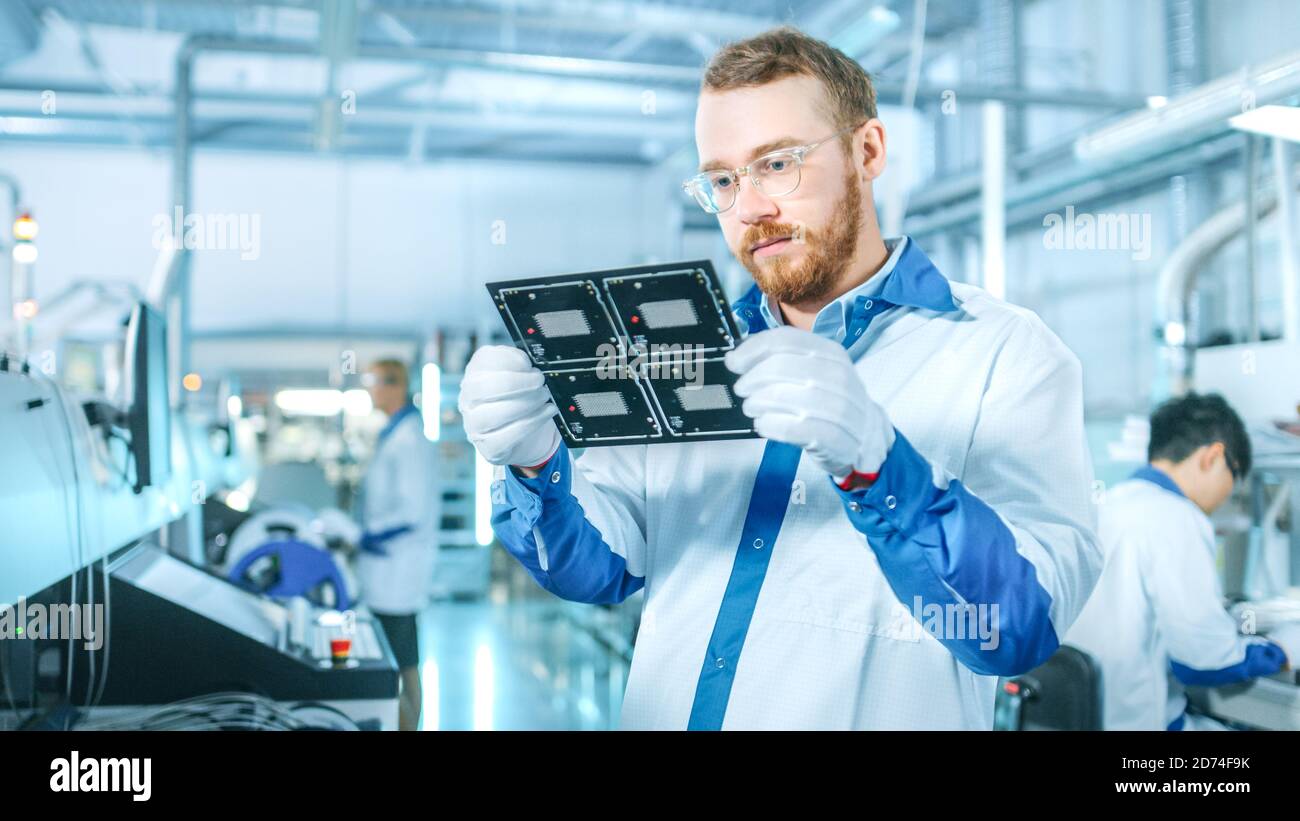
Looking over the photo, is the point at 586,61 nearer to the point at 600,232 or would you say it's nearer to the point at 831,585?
the point at 831,585

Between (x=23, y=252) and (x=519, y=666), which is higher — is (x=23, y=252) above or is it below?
above

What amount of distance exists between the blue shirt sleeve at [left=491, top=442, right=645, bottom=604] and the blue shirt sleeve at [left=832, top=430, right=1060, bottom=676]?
38 cm

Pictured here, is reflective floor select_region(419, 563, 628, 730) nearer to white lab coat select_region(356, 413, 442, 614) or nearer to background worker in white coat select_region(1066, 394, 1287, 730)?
white lab coat select_region(356, 413, 442, 614)

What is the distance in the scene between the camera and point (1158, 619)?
263 centimetres

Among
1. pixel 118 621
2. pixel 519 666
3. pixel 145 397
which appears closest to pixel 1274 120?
pixel 145 397

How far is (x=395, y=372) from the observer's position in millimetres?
4602

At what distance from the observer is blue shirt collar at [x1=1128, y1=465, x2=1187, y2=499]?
2.73 meters

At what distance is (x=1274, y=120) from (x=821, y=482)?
87.4 inches

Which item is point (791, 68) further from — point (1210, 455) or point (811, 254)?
point (1210, 455)

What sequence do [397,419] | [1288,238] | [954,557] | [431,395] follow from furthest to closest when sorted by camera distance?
[431,395]
[397,419]
[1288,238]
[954,557]

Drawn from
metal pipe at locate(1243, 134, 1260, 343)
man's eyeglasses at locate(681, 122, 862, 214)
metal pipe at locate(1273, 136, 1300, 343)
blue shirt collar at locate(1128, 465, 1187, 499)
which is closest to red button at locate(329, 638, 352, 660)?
man's eyeglasses at locate(681, 122, 862, 214)

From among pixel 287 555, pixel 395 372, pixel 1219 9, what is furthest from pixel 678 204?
pixel 287 555

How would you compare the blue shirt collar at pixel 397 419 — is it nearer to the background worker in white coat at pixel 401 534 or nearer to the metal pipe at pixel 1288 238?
the background worker in white coat at pixel 401 534

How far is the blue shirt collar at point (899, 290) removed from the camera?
1236 millimetres
